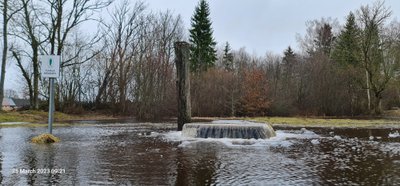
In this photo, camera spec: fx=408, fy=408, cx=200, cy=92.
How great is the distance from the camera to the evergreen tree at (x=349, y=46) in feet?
158

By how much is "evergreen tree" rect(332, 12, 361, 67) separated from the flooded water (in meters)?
37.7

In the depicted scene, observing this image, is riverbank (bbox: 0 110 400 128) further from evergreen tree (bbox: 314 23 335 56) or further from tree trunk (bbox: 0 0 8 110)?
evergreen tree (bbox: 314 23 335 56)

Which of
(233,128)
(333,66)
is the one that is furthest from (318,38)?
(233,128)

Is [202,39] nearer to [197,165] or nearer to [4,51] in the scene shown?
[4,51]

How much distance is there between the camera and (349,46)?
51750 mm

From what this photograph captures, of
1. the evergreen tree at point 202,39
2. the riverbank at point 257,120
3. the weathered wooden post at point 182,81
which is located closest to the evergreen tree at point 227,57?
the evergreen tree at point 202,39

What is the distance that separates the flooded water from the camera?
7.15 m

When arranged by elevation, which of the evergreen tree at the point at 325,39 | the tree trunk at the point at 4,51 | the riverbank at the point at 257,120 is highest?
the evergreen tree at the point at 325,39

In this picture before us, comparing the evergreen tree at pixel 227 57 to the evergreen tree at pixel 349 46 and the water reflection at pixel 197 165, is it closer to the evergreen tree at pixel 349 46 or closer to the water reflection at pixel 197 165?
the evergreen tree at pixel 349 46

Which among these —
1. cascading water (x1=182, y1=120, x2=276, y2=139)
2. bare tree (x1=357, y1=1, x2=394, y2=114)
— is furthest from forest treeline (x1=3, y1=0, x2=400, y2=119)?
cascading water (x1=182, y1=120, x2=276, y2=139)

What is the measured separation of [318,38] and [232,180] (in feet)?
195

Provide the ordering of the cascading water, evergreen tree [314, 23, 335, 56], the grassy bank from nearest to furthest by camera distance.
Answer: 1. the cascading water
2. the grassy bank
3. evergreen tree [314, 23, 335, 56]

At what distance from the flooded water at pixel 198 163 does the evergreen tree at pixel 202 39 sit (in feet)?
139

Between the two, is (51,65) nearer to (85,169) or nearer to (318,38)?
(85,169)
